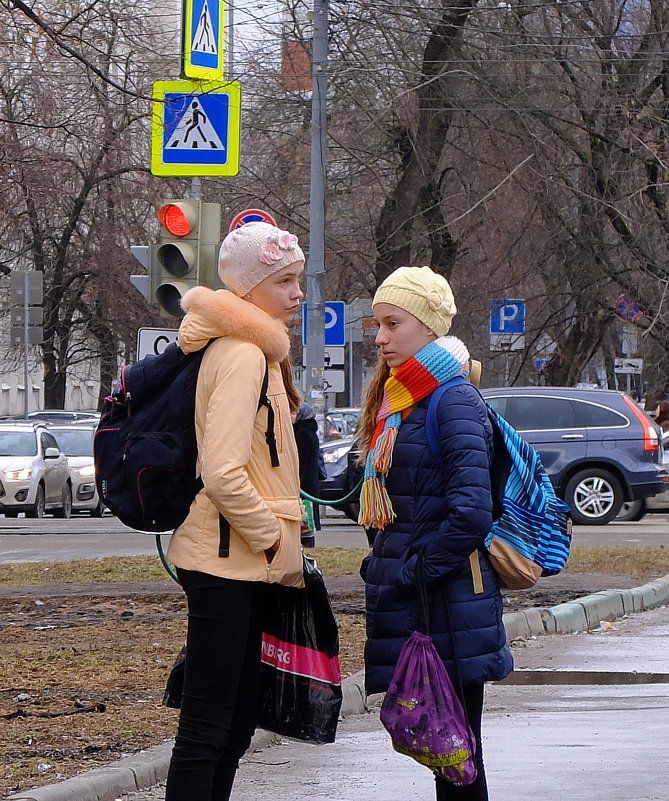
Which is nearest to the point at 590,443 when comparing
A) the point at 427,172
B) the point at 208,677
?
the point at 427,172

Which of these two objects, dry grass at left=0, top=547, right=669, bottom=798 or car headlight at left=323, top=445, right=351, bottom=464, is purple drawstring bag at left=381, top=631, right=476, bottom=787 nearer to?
dry grass at left=0, top=547, right=669, bottom=798

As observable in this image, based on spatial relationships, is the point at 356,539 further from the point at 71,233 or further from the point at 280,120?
the point at 71,233

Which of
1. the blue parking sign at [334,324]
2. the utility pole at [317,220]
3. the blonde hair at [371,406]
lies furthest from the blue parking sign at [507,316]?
the blonde hair at [371,406]

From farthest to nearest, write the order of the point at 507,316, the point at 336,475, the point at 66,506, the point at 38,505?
A: the point at 66,506 < the point at 38,505 < the point at 507,316 < the point at 336,475

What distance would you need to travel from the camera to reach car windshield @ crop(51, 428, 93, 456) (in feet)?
90.6

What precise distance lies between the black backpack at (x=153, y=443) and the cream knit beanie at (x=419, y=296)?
0.45 m

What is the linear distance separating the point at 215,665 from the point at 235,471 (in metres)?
0.56

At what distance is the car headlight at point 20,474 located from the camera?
2403 centimetres

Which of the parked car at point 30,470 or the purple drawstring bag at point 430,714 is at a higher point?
the purple drawstring bag at point 430,714

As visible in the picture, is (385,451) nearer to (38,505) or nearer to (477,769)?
(477,769)

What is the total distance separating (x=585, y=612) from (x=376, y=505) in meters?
6.69

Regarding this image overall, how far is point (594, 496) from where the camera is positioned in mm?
21094

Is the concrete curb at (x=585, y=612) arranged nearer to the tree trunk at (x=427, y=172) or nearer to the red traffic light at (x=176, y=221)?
the red traffic light at (x=176, y=221)

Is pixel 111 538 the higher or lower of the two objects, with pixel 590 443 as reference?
lower
